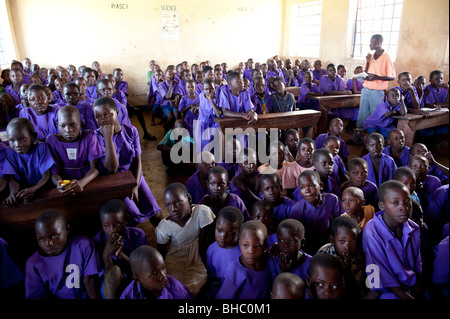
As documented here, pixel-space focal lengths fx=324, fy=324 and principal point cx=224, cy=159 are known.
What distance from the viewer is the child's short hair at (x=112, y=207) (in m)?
2.12

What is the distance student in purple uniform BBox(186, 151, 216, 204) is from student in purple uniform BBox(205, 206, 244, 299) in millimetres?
939

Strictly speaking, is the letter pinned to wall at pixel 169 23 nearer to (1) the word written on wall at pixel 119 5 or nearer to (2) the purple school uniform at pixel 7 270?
(1) the word written on wall at pixel 119 5

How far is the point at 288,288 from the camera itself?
1485 millimetres

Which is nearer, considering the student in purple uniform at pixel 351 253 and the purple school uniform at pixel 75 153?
the student in purple uniform at pixel 351 253

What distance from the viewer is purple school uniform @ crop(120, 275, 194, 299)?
5.39ft

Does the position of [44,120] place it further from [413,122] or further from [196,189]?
[413,122]

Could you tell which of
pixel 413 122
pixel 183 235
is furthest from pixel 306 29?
pixel 183 235

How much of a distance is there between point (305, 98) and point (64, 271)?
545cm

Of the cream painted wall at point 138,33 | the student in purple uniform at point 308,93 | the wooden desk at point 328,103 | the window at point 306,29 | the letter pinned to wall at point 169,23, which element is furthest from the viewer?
the window at point 306,29

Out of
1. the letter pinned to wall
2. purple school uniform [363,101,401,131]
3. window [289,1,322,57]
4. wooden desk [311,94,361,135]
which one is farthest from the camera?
window [289,1,322,57]

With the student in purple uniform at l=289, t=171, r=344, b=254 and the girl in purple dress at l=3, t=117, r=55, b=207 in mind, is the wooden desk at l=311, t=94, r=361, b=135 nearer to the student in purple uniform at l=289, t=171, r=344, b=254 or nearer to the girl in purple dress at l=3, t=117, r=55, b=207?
the student in purple uniform at l=289, t=171, r=344, b=254

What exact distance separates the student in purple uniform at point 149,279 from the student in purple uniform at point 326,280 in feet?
2.22

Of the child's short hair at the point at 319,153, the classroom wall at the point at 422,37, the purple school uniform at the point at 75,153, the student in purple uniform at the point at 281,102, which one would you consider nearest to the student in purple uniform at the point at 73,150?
the purple school uniform at the point at 75,153

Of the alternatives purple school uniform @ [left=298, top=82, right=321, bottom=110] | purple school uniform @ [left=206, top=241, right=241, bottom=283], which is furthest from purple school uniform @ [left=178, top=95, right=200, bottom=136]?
purple school uniform @ [left=206, top=241, right=241, bottom=283]
